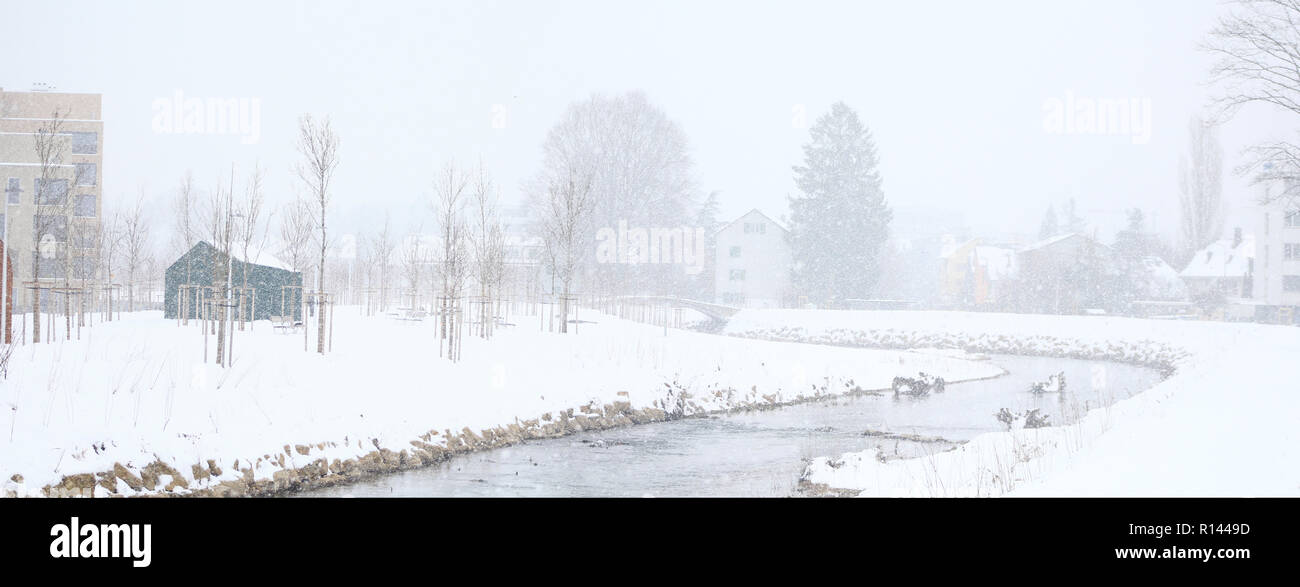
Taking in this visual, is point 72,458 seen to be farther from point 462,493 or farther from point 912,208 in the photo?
point 912,208

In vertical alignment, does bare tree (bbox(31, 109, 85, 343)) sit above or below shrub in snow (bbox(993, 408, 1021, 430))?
above

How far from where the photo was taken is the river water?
1288 centimetres

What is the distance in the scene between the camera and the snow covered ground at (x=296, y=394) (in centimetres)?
1091

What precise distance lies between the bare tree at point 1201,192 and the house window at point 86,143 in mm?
70092

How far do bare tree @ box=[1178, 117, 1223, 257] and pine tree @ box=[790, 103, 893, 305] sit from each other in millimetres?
25552

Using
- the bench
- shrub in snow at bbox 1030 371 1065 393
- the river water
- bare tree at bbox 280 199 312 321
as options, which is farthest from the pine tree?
the bench

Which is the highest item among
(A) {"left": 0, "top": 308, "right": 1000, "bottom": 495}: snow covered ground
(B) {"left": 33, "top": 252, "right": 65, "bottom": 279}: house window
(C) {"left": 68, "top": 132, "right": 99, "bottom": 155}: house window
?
(C) {"left": 68, "top": 132, "right": 99, "bottom": 155}: house window

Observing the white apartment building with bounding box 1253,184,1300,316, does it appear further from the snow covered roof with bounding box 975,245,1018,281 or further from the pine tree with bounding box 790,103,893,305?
the pine tree with bounding box 790,103,893,305

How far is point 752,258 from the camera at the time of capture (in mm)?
63250

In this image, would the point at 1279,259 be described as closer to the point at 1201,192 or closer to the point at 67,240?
the point at 1201,192

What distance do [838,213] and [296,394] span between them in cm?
4691

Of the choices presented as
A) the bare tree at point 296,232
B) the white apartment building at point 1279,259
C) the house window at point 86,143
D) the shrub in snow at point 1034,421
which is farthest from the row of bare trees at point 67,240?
the white apartment building at point 1279,259

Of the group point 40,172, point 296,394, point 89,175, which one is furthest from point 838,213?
point 296,394
